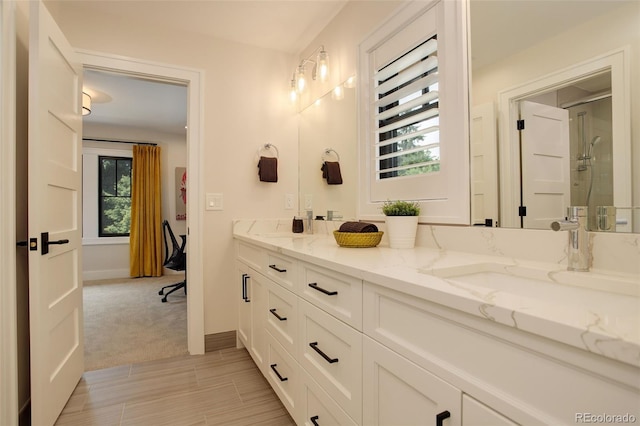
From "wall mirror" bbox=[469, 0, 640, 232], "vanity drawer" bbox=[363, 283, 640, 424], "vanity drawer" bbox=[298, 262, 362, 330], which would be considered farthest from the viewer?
"vanity drawer" bbox=[298, 262, 362, 330]

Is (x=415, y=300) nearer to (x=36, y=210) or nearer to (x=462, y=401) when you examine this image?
(x=462, y=401)

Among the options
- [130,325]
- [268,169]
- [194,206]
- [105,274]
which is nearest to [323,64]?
[268,169]

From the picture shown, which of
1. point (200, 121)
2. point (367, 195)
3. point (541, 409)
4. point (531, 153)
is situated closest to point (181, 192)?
point (200, 121)

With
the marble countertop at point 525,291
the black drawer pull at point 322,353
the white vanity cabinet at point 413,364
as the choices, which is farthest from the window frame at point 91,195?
the black drawer pull at point 322,353

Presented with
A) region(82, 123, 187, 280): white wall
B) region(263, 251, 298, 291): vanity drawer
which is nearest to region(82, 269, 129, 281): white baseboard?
region(82, 123, 187, 280): white wall

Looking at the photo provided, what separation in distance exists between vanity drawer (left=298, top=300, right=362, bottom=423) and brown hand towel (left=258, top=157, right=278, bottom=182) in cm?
140

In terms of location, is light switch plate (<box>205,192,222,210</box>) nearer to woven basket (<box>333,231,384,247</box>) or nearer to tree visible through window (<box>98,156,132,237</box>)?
woven basket (<box>333,231,384,247</box>)

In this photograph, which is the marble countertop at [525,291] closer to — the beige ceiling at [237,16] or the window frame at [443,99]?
the window frame at [443,99]

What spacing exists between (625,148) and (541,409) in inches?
29.4

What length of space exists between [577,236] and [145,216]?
17.9 feet

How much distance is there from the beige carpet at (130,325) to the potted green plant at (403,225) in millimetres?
1872

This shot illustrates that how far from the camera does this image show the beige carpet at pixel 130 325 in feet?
7.78

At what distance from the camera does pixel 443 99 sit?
1411 mm

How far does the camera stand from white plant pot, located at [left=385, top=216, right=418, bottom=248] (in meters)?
1.46
